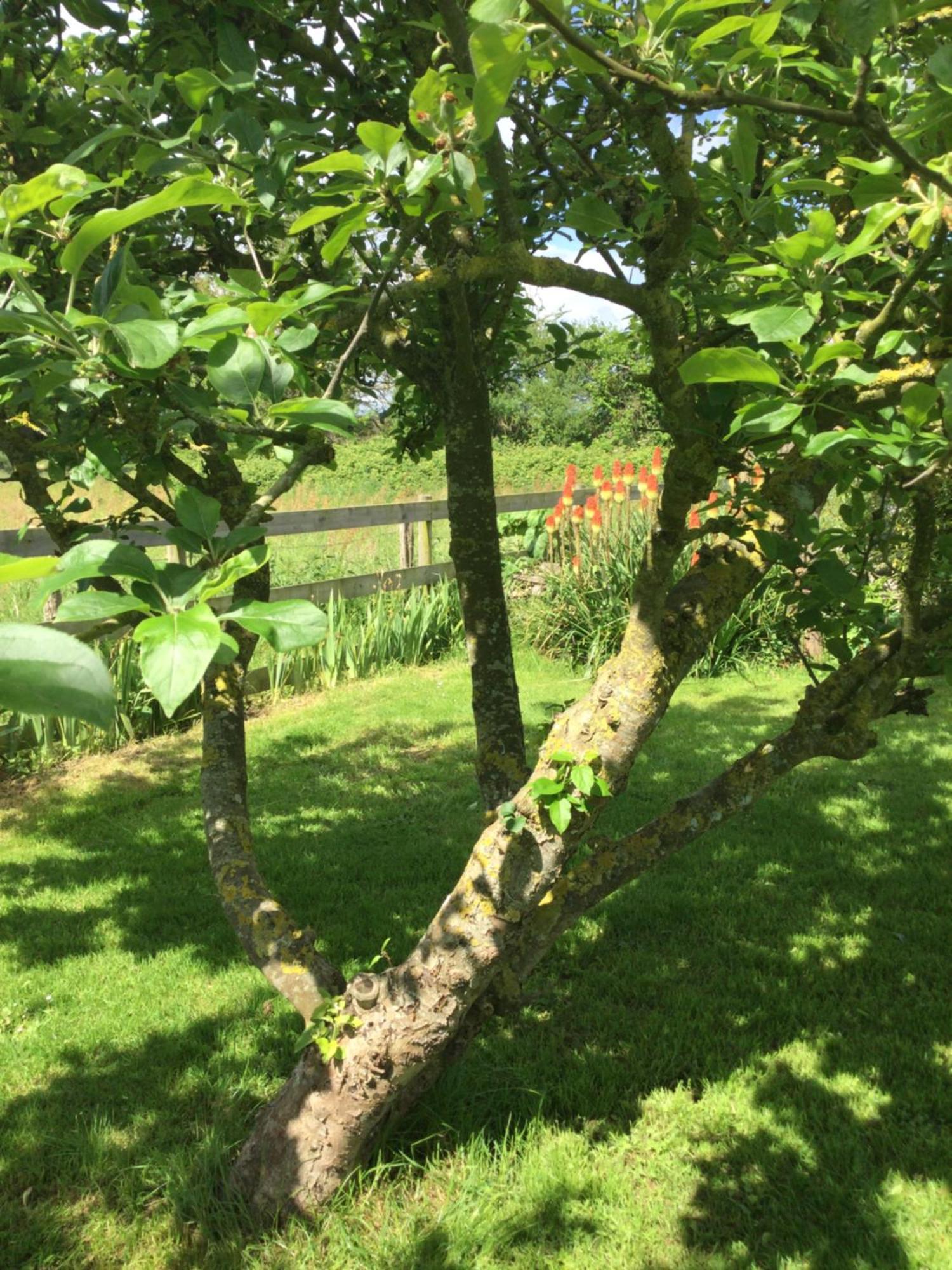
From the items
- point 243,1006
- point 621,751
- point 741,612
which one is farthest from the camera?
point 741,612

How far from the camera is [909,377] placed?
1.46 metres

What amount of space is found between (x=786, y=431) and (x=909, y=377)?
197mm

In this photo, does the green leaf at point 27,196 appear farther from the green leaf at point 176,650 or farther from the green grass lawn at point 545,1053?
the green grass lawn at point 545,1053

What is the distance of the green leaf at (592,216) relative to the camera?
62.0 inches

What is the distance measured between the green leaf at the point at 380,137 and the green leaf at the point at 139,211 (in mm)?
291

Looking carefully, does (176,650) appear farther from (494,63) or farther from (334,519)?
(334,519)

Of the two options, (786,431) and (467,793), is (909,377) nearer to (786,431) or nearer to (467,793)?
(786,431)

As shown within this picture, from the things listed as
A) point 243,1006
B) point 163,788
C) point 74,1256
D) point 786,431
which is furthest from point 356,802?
point 786,431

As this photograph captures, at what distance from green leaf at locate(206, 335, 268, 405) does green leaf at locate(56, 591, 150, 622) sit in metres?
0.31

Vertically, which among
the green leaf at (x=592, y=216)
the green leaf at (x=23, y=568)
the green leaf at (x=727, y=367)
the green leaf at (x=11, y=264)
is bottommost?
the green leaf at (x=23, y=568)

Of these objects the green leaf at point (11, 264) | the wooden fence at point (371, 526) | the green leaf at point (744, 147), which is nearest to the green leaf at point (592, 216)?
the green leaf at point (744, 147)

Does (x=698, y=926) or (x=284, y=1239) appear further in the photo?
(x=698, y=926)

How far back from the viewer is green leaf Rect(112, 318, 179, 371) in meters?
0.91

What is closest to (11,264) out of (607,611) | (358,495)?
(607,611)
